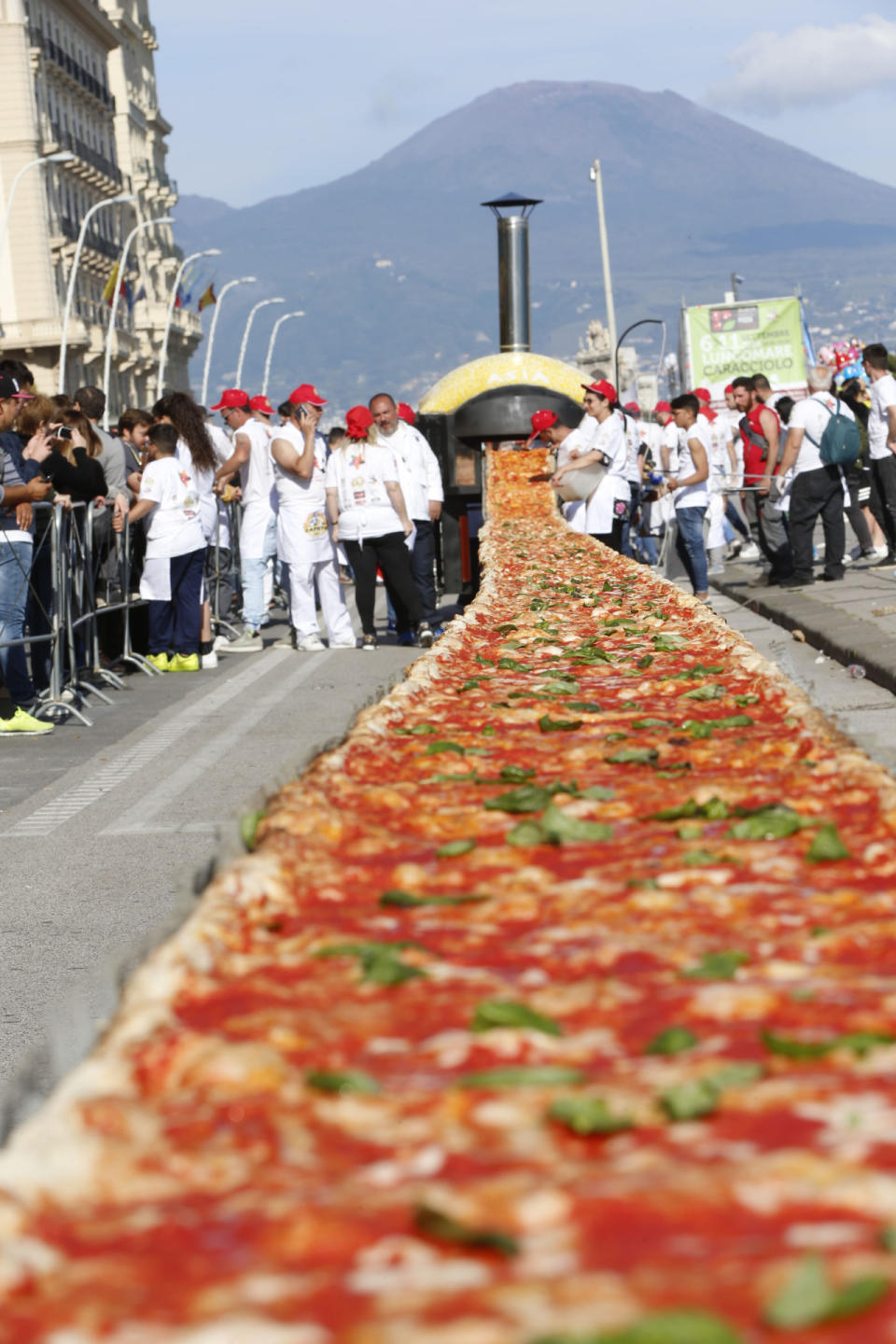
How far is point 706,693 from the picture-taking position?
6.09 meters

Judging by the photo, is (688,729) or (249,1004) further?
(688,729)

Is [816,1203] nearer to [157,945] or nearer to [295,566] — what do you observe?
[157,945]

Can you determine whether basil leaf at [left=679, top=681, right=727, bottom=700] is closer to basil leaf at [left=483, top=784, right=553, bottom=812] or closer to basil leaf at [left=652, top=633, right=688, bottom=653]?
basil leaf at [left=652, top=633, right=688, bottom=653]

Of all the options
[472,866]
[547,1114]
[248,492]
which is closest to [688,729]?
[472,866]

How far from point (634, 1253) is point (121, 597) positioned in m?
13.7

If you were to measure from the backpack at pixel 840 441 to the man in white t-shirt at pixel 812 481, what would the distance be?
7 cm

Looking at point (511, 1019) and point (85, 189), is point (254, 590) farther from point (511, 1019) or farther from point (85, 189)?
point (85, 189)

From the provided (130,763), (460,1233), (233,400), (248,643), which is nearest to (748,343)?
(233,400)

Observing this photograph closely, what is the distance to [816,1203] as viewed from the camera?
2.18 metres

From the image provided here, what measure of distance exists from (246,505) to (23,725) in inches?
245

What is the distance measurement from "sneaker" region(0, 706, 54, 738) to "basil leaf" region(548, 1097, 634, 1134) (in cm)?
1001

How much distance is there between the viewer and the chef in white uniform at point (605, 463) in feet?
53.5

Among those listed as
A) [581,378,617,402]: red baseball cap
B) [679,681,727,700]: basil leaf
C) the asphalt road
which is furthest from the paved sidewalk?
[679,681,727,700]: basil leaf

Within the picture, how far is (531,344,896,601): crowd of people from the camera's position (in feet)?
54.1
